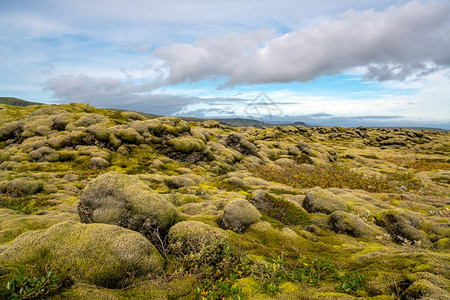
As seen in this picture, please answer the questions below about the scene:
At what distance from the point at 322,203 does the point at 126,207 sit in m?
Result: 13.6

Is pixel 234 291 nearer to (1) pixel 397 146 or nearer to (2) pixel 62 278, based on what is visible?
(2) pixel 62 278

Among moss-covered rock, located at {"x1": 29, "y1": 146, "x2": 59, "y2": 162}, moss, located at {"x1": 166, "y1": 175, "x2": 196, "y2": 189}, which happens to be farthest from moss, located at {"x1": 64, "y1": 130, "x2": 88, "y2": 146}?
moss, located at {"x1": 166, "y1": 175, "x2": 196, "y2": 189}

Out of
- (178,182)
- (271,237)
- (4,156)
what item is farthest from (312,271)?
(4,156)

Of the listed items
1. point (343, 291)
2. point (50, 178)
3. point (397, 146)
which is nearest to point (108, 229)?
point (343, 291)

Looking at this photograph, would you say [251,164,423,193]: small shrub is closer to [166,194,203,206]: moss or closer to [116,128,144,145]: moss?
[166,194,203,206]: moss

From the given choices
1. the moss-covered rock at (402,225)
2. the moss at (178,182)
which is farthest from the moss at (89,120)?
the moss-covered rock at (402,225)

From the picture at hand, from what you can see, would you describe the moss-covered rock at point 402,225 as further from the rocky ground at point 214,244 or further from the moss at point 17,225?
the moss at point 17,225

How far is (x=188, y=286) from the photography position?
7062mm

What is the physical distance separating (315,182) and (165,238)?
28404 millimetres

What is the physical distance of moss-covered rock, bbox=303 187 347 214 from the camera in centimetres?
1670

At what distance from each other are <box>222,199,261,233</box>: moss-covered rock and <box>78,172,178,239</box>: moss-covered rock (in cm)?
286

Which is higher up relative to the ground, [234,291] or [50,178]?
[234,291]

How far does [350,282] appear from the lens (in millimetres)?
6430

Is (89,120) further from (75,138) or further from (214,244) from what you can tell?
(214,244)
